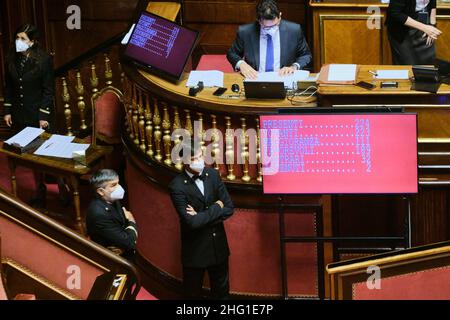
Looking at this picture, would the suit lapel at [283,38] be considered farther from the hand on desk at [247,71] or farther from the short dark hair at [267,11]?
the hand on desk at [247,71]

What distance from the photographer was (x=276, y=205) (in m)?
6.15

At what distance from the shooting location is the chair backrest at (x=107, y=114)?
24.9 ft

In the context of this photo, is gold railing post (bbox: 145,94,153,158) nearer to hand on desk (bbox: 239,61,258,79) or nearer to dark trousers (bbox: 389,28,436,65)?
hand on desk (bbox: 239,61,258,79)

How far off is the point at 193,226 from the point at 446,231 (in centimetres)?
159

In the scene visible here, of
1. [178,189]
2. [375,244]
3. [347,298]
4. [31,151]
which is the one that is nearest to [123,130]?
[31,151]

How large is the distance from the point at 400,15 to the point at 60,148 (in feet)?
8.59

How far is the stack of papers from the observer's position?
7.12 metres

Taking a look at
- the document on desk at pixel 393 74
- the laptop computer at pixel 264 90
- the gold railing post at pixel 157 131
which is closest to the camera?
the laptop computer at pixel 264 90

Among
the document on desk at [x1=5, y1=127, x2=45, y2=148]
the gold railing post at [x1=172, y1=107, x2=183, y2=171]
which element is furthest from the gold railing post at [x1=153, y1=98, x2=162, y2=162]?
the document on desk at [x1=5, y1=127, x2=45, y2=148]

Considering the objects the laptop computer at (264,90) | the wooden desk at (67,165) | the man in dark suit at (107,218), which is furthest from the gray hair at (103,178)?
the wooden desk at (67,165)

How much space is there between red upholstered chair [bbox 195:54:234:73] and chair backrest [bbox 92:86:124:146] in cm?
104

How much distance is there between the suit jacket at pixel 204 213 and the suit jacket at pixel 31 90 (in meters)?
2.07

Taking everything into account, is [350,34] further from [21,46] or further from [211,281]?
[211,281]

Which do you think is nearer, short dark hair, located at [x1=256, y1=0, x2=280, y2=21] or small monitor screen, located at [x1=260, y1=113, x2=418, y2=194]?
small monitor screen, located at [x1=260, y1=113, x2=418, y2=194]
